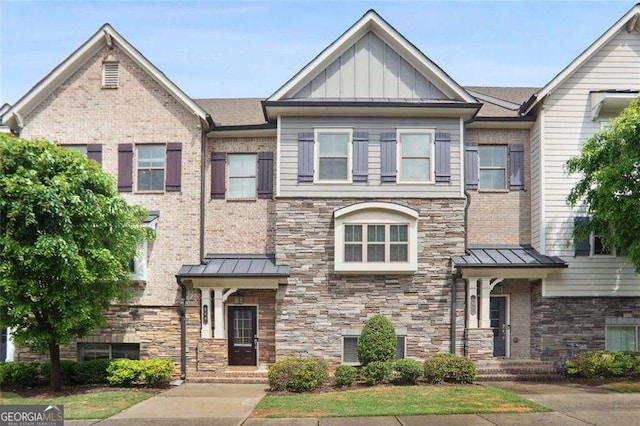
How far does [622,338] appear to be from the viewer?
57.2 ft

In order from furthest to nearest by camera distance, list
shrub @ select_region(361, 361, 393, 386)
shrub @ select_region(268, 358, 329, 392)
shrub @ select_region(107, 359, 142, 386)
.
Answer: shrub @ select_region(107, 359, 142, 386) < shrub @ select_region(361, 361, 393, 386) < shrub @ select_region(268, 358, 329, 392)

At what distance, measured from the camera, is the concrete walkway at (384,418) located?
11.0 meters

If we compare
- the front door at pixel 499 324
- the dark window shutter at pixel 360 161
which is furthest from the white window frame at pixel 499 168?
the dark window shutter at pixel 360 161

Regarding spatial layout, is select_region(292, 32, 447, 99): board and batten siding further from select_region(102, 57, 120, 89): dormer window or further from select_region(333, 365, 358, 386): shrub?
select_region(333, 365, 358, 386): shrub

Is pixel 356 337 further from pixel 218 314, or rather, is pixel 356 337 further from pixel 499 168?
pixel 499 168

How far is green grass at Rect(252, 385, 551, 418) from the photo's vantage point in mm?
11867

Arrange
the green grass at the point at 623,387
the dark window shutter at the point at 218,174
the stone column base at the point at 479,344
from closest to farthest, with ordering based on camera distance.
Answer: the green grass at the point at 623,387
the stone column base at the point at 479,344
the dark window shutter at the point at 218,174

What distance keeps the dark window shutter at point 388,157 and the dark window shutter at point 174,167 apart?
246 inches

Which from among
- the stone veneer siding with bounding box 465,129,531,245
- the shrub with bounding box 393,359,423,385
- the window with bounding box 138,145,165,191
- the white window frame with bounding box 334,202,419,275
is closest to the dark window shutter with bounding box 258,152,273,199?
the white window frame with bounding box 334,202,419,275

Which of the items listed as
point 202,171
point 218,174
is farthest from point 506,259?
point 202,171

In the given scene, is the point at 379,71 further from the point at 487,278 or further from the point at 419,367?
the point at 419,367

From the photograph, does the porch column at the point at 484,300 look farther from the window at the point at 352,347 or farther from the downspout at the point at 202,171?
the downspout at the point at 202,171

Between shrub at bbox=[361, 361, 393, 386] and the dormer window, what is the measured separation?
452 inches

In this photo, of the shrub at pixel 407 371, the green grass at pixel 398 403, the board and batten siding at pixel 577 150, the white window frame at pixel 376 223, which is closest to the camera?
the green grass at pixel 398 403
